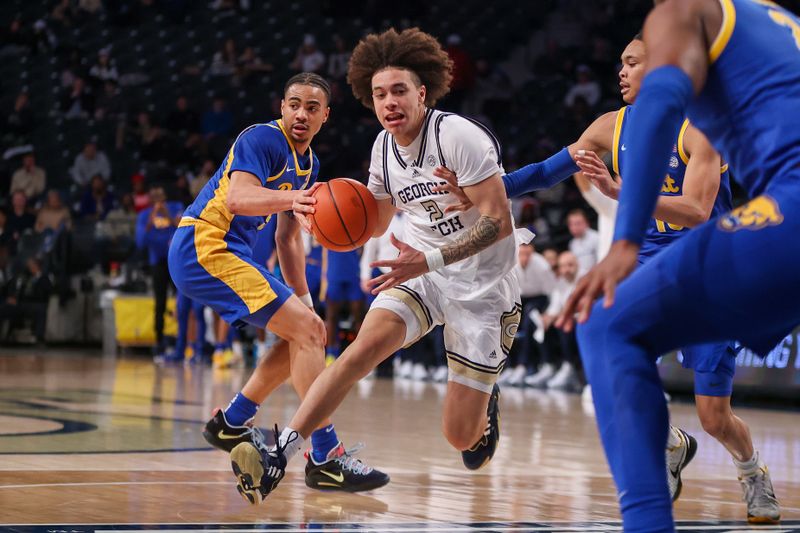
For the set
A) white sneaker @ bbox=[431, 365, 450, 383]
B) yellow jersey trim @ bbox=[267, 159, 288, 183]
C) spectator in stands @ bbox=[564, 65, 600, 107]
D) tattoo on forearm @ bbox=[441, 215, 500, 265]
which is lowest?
white sneaker @ bbox=[431, 365, 450, 383]

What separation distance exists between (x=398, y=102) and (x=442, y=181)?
0.40m

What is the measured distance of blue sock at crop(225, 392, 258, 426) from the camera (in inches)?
227

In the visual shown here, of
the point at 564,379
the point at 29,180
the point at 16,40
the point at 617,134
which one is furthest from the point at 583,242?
the point at 16,40

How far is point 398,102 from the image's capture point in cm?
502

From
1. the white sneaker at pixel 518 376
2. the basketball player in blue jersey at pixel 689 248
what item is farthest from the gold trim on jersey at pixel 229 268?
the white sneaker at pixel 518 376

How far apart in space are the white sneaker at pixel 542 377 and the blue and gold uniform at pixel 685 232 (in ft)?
26.7

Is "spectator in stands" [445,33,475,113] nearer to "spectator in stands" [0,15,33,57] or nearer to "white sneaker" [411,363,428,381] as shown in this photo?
"white sneaker" [411,363,428,381]

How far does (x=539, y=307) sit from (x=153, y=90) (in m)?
10.5

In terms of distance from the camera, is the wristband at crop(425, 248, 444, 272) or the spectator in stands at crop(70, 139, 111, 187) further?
the spectator in stands at crop(70, 139, 111, 187)

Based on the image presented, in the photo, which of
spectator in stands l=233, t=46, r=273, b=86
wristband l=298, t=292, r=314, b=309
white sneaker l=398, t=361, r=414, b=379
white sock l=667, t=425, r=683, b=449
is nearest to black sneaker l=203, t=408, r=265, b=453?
wristband l=298, t=292, r=314, b=309

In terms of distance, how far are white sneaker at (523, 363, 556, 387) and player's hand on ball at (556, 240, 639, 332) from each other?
10893mm

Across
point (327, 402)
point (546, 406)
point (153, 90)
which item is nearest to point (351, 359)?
point (327, 402)

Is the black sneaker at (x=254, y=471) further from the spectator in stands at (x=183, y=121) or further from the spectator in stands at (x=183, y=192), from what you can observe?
the spectator in stands at (x=183, y=121)

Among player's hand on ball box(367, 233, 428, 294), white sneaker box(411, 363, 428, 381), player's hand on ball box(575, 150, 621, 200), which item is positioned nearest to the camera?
player's hand on ball box(575, 150, 621, 200)
